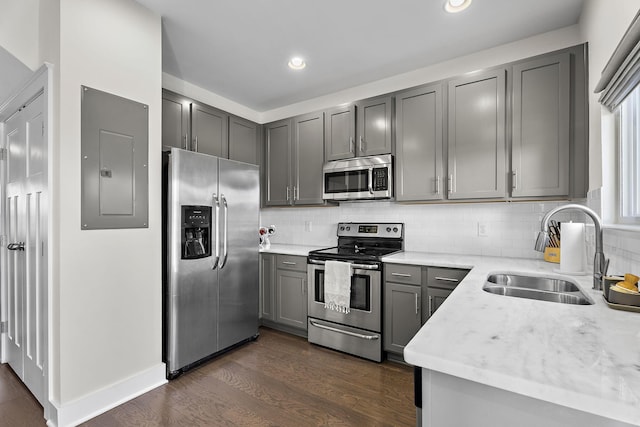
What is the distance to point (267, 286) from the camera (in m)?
3.46

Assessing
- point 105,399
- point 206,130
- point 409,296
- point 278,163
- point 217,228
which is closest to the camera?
point 105,399

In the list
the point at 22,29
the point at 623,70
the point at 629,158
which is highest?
the point at 22,29

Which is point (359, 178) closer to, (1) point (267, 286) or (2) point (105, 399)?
(1) point (267, 286)

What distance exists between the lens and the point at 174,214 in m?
2.40

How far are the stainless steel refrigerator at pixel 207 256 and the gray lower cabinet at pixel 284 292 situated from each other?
0.93ft

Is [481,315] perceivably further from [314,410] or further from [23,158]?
[23,158]

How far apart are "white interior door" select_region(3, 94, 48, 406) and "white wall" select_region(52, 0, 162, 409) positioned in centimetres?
25

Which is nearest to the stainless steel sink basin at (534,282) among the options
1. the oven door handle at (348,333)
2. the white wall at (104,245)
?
the oven door handle at (348,333)

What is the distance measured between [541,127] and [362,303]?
200 centimetres

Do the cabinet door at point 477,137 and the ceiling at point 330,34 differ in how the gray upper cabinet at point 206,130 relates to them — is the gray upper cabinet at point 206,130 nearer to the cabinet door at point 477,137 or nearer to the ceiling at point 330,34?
the ceiling at point 330,34

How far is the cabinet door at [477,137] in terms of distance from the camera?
2.48 meters

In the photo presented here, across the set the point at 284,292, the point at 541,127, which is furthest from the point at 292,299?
the point at 541,127

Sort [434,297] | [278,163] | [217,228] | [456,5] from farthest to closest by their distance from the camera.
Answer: [278,163] < [217,228] < [434,297] < [456,5]

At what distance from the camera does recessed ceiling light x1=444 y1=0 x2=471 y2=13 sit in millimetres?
2125
